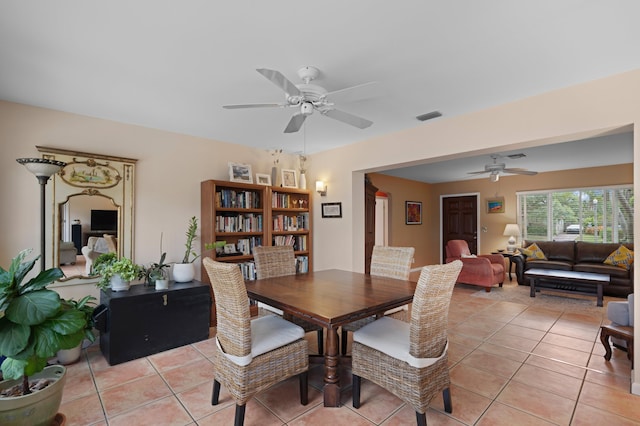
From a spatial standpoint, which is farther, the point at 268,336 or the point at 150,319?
the point at 150,319

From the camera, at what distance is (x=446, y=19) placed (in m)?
1.75

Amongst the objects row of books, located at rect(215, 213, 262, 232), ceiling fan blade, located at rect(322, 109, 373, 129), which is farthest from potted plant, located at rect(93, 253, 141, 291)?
ceiling fan blade, located at rect(322, 109, 373, 129)

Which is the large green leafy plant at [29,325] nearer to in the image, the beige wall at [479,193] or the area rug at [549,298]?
the area rug at [549,298]

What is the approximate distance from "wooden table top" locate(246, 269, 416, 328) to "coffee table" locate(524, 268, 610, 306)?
3.82 m

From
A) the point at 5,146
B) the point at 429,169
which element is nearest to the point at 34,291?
the point at 5,146

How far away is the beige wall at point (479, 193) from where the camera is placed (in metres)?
6.36

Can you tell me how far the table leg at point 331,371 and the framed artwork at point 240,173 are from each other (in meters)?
2.78

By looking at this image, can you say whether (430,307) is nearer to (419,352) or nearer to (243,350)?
(419,352)

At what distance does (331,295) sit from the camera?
7.41 ft

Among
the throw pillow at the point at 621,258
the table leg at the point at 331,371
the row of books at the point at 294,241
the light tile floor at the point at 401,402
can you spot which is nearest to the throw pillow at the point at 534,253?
the throw pillow at the point at 621,258

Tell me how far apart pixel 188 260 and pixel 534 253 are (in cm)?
632

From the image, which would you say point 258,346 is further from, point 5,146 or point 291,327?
point 5,146

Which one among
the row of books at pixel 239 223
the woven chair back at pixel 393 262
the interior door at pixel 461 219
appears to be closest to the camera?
the woven chair back at pixel 393 262

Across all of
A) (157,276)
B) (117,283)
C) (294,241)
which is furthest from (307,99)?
(294,241)
